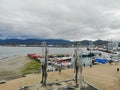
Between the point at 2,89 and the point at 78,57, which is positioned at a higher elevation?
the point at 78,57

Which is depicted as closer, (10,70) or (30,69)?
(30,69)

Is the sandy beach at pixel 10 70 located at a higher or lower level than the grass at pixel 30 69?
lower

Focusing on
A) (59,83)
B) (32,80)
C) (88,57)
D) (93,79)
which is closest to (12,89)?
(32,80)

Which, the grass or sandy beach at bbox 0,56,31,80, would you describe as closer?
sandy beach at bbox 0,56,31,80

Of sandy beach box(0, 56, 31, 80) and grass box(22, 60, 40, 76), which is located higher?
grass box(22, 60, 40, 76)

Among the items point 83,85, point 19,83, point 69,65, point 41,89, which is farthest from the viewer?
point 69,65

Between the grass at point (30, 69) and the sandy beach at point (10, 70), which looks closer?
the sandy beach at point (10, 70)

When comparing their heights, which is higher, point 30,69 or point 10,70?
point 30,69

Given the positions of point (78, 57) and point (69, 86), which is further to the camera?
point (78, 57)

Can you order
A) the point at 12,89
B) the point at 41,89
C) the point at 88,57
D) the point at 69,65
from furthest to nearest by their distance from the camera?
1. the point at 88,57
2. the point at 69,65
3. the point at 12,89
4. the point at 41,89

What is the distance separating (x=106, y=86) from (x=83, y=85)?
4.74 m

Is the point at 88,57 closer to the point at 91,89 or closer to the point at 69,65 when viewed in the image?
the point at 69,65

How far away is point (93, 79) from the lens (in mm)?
27594

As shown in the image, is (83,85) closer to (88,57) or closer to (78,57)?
(78,57)
